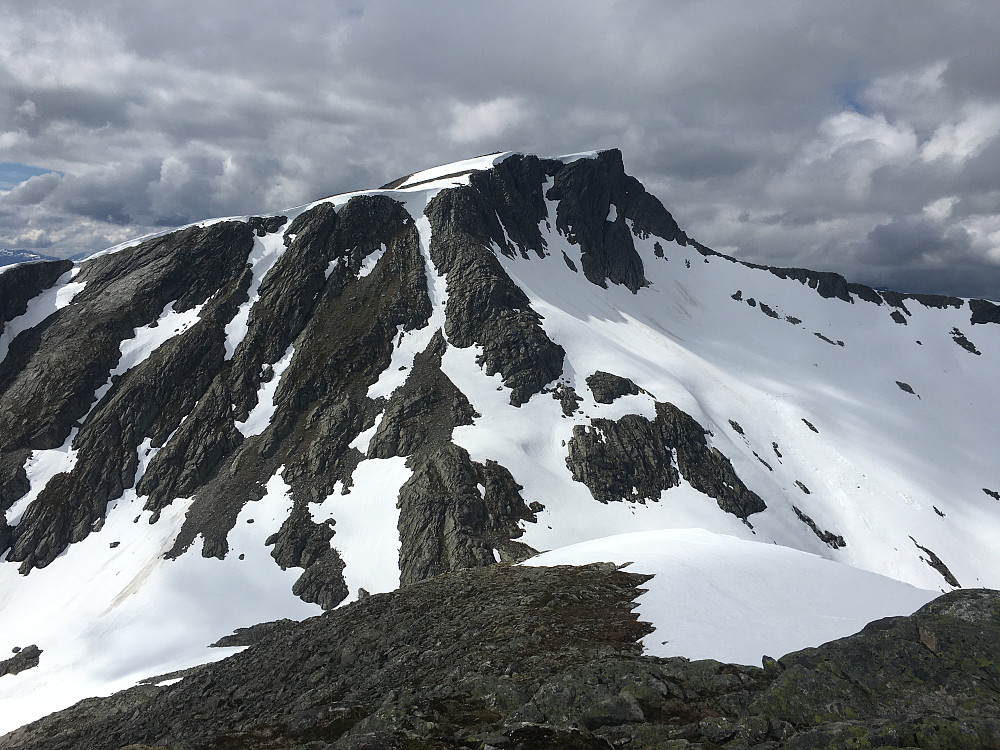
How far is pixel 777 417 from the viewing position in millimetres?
90562

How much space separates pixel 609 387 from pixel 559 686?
59.4 m

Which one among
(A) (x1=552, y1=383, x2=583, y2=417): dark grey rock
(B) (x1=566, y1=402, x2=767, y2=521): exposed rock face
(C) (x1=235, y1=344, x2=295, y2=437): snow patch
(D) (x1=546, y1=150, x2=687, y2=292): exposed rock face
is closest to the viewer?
(B) (x1=566, y1=402, x2=767, y2=521): exposed rock face

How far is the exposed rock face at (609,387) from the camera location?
Answer: 70.1m

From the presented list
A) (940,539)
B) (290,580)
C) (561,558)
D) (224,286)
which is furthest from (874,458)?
(224,286)

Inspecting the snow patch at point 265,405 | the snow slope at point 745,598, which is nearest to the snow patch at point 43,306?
the snow patch at point 265,405

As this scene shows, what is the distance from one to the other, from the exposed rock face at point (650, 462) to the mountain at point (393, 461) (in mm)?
412

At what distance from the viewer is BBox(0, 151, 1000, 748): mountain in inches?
1202

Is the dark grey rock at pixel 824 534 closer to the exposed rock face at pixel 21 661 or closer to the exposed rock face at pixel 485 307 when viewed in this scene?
the exposed rock face at pixel 485 307

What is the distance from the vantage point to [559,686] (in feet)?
44.0

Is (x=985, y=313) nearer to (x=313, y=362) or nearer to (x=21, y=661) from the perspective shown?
(x=313, y=362)

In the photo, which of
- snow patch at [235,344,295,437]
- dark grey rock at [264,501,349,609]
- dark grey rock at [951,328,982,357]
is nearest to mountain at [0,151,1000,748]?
dark grey rock at [264,501,349,609]

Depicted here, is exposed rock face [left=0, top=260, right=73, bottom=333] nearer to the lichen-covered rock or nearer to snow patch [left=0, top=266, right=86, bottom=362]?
snow patch [left=0, top=266, right=86, bottom=362]

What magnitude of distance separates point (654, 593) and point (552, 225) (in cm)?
11905

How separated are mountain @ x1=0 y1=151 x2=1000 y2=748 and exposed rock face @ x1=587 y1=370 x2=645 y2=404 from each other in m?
0.46
